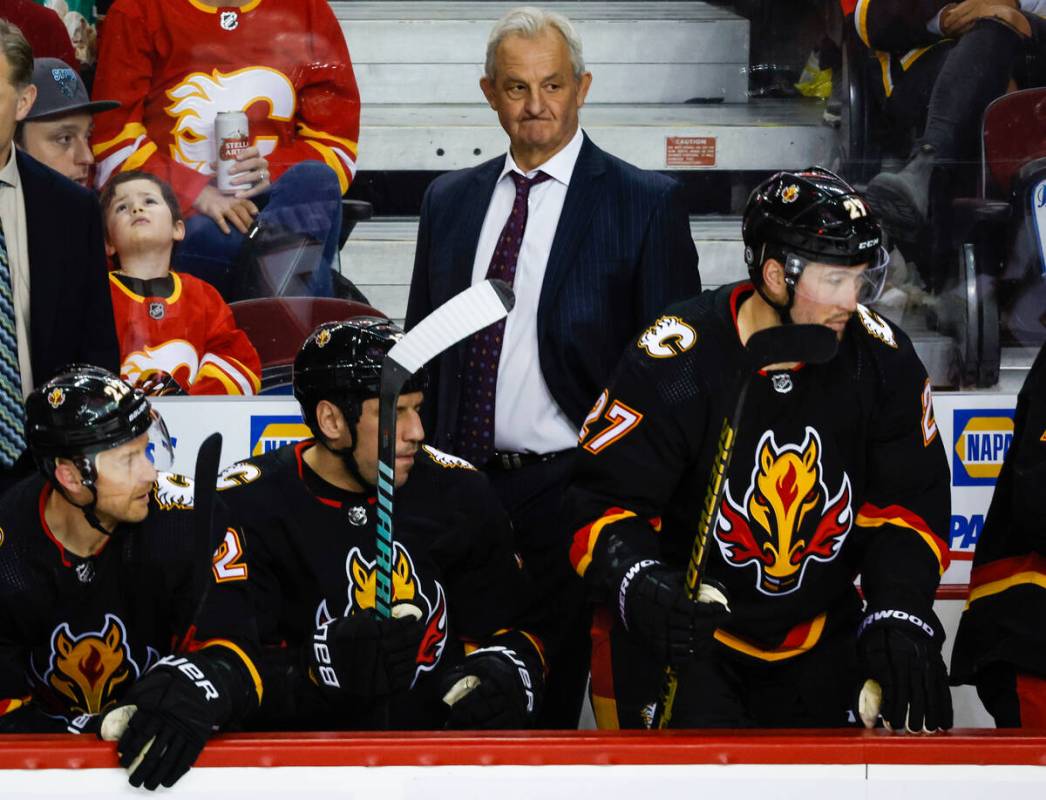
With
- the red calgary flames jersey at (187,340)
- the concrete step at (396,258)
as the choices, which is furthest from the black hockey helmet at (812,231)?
the red calgary flames jersey at (187,340)

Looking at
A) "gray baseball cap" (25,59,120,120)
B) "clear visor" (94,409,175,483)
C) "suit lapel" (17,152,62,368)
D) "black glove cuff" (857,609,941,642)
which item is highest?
"gray baseball cap" (25,59,120,120)

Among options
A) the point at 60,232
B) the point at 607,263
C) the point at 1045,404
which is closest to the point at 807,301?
the point at 1045,404

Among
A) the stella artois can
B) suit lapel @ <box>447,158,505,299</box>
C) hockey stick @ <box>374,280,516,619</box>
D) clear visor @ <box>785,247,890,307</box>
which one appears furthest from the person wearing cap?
clear visor @ <box>785,247,890,307</box>

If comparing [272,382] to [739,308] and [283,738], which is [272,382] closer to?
[739,308]

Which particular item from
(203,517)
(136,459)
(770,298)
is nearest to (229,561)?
(136,459)

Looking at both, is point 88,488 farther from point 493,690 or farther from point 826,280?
point 826,280

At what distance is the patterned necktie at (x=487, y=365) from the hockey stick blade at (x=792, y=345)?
1037mm

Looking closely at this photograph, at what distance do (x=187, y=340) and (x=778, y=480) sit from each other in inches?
68.1

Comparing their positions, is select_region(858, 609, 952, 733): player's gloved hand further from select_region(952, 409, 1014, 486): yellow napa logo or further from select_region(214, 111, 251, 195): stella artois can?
select_region(214, 111, 251, 195): stella artois can

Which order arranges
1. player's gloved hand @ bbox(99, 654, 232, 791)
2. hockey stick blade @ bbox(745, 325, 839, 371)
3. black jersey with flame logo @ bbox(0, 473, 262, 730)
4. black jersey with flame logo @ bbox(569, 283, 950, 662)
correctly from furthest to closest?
black jersey with flame logo @ bbox(0, 473, 262, 730) < black jersey with flame logo @ bbox(569, 283, 950, 662) < hockey stick blade @ bbox(745, 325, 839, 371) < player's gloved hand @ bbox(99, 654, 232, 791)

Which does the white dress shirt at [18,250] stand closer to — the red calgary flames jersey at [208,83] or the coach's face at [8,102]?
the coach's face at [8,102]

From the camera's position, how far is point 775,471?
7.27 feet

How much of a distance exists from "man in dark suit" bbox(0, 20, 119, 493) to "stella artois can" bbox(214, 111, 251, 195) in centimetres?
74

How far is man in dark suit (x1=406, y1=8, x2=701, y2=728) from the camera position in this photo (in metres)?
2.90
